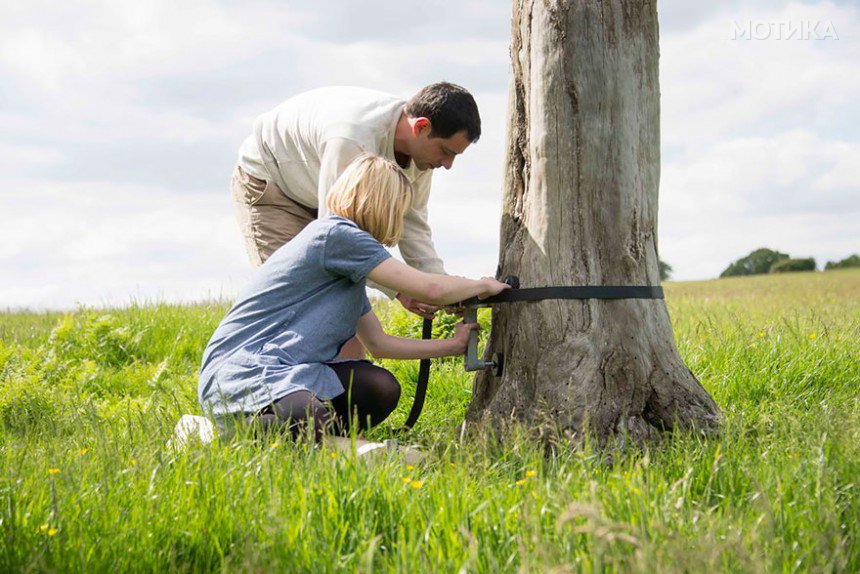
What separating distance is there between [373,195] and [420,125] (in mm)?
892

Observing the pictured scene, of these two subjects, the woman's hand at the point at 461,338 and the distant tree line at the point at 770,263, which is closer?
the woman's hand at the point at 461,338

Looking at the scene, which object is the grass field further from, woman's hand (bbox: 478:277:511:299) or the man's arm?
the man's arm

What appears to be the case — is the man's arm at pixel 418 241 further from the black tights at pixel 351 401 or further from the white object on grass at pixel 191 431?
the white object on grass at pixel 191 431

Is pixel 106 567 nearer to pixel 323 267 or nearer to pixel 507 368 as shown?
pixel 323 267

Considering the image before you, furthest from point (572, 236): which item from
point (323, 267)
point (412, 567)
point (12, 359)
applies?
point (12, 359)

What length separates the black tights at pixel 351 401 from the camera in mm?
3479

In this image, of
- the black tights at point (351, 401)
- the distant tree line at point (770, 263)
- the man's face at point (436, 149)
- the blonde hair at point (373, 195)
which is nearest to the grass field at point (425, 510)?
the black tights at point (351, 401)

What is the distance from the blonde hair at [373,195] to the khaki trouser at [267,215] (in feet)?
5.31

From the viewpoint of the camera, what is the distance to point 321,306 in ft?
12.3

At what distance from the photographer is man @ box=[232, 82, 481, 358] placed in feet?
14.5

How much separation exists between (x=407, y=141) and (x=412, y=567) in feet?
9.48

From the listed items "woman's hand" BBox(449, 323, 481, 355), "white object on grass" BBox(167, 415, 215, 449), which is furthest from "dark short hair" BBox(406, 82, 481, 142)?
"white object on grass" BBox(167, 415, 215, 449)

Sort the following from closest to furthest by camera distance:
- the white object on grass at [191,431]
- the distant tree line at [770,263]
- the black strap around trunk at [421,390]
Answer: the white object on grass at [191,431] < the black strap around trunk at [421,390] < the distant tree line at [770,263]

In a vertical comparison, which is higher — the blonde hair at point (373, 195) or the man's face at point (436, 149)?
the man's face at point (436, 149)
